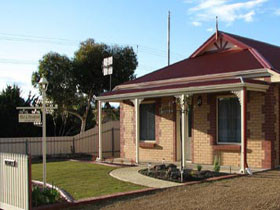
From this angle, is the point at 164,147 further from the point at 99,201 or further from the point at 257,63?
the point at 99,201

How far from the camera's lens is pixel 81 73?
26.2 m

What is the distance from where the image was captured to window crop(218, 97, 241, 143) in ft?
45.4

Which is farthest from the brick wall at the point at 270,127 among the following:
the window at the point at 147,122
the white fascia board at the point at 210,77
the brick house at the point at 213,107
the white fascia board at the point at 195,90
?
the window at the point at 147,122

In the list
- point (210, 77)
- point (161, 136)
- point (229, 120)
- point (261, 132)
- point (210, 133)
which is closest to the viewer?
point (261, 132)

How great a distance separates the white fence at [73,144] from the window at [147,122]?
444cm

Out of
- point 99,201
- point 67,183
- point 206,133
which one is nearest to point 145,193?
point 99,201

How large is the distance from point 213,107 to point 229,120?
0.81 meters

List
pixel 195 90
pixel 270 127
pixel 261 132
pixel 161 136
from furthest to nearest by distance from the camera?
1. pixel 161 136
2. pixel 195 90
3. pixel 261 132
4. pixel 270 127

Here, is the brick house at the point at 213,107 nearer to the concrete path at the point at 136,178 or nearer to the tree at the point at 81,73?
the concrete path at the point at 136,178

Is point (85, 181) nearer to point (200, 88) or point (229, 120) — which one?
point (200, 88)

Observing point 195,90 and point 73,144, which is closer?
point 195,90

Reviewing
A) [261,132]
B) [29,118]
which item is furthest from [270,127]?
[29,118]

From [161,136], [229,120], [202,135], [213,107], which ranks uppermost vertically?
[213,107]

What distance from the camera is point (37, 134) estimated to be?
25.0 metres
